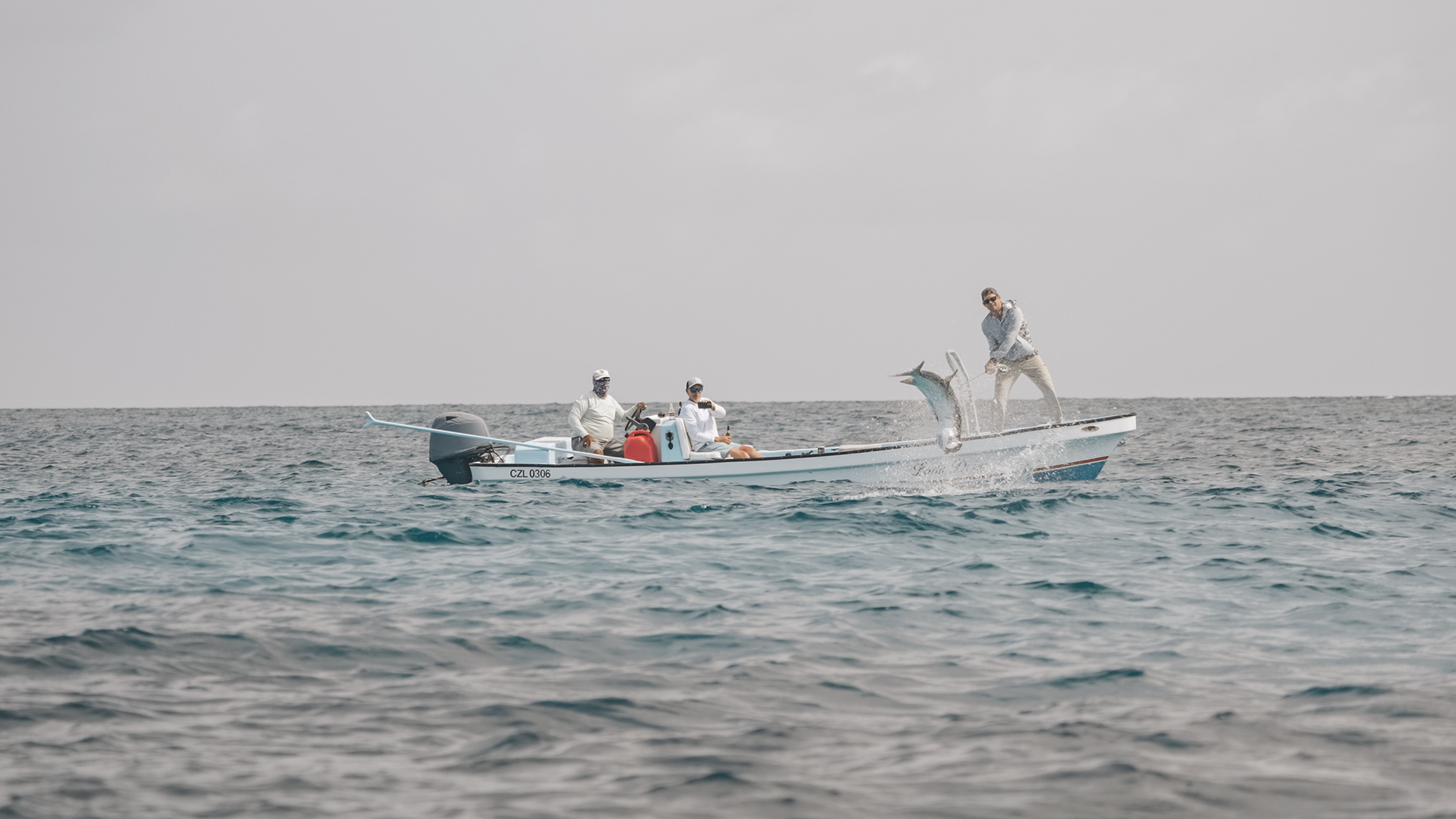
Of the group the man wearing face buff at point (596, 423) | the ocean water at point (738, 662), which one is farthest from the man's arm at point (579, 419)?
the ocean water at point (738, 662)

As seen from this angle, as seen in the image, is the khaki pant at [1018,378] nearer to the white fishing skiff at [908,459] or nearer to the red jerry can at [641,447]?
the white fishing skiff at [908,459]

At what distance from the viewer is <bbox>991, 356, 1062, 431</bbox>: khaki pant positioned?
1719 centimetres

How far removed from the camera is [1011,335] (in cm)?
1691

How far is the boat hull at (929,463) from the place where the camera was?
57.2 ft

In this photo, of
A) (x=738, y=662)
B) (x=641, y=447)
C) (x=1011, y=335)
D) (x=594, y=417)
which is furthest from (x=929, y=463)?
(x=738, y=662)

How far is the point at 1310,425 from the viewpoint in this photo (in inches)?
1886

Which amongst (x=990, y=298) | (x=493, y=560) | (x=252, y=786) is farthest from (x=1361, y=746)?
(x=990, y=298)

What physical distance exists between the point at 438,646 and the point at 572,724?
2010 millimetres

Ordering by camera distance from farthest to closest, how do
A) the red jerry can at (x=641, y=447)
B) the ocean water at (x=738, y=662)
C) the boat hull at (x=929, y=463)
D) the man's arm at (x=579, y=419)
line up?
the man's arm at (x=579, y=419) < the red jerry can at (x=641, y=447) < the boat hull at (x=929, y=463) < the ocean water at (x=738, y=662)

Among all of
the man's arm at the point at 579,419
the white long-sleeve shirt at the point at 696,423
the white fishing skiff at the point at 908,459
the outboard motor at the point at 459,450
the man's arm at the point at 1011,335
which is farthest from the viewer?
the outboard motor at the point at 459,450

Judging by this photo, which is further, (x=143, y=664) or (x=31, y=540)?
(x=31, y=540)

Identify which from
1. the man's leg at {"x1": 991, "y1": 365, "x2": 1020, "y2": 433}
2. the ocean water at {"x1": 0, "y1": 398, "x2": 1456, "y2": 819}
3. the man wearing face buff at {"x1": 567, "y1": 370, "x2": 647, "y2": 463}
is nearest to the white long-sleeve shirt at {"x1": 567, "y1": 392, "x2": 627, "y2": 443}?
the man wearing face buff at {"x1": 567, "y1": 370, "x2": 647, "y2": 463}

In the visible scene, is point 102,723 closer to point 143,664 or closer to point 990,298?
point 143,664

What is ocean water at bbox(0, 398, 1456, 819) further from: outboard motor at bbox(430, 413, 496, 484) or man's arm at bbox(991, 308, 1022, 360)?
outboard motor at bbox(430, 413, 496, 484)
